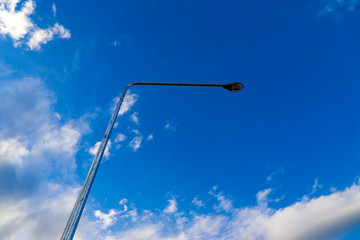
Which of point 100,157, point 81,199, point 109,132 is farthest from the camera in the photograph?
point 109,132

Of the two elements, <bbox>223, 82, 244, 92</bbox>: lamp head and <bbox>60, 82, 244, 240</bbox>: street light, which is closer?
<bbox>60, 82, 244, 240</bbox>: street light

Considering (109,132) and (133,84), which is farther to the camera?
(133,84)

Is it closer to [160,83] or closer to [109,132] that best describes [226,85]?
[160,83]

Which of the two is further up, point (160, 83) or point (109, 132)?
point (160, 83)

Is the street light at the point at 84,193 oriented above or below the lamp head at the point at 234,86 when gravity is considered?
below

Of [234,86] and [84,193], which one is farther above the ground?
[234,86]

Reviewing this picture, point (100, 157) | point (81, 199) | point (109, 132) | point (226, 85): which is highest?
point (226, 85)

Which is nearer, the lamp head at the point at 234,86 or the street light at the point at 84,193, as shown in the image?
the street light at the point at 84,193

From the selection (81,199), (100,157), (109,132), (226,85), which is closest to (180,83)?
(226,85)

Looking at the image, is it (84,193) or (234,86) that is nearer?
(84,193)

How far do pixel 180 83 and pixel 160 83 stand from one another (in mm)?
1115

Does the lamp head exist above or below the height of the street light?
above

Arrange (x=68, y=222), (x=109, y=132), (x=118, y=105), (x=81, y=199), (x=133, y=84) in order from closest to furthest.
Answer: (x=68, y=222) → (x=81, y=199) → (x=109, y=132) → (x=118, y=105) → (x=133, y=84)

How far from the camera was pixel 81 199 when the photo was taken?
5523 millimetres
